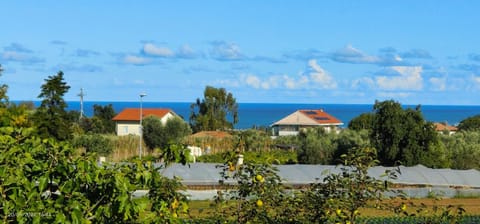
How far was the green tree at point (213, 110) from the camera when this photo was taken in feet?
321

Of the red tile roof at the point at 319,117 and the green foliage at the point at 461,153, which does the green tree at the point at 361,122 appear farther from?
the red tile roof at the point at 319,117

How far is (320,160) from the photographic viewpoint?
50531mm

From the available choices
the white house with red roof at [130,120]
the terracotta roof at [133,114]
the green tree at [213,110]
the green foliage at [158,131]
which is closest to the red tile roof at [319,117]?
the green tree at [213,110]

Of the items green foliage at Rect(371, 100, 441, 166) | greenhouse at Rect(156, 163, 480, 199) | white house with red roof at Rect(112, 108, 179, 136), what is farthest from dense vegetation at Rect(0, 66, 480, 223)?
white house with red roof at Rect(112, 108, 179, 136)

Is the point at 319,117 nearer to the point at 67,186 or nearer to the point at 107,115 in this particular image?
the point at 107,115

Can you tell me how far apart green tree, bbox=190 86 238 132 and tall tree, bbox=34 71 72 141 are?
41.2 m

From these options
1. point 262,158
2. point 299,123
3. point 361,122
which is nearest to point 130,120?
point 299,123

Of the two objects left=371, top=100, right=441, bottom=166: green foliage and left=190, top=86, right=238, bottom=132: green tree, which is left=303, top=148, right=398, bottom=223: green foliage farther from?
left=190, top=86, right=238, bottom=132: green tree

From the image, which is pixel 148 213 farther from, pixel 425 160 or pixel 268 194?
pixel 425 160

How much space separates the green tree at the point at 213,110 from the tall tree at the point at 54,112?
1623 inches

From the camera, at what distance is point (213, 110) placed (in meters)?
102

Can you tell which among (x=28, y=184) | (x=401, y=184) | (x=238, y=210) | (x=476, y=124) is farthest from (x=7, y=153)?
(x=476, y=124)

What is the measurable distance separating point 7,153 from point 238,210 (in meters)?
2.82

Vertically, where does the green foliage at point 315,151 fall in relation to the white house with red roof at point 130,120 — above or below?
below
